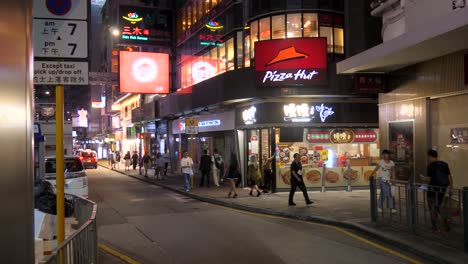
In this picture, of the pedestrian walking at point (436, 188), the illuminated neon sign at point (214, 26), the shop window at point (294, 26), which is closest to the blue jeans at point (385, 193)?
the pedestrian walking at point (436, 188)

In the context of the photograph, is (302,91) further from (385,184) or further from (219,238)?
(219,238)

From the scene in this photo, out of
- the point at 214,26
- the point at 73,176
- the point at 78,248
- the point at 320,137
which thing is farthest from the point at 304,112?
the point at 78,248

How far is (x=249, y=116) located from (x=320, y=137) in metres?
3.20

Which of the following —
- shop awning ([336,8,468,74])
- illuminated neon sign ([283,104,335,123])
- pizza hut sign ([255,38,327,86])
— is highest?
pizza hut sign ([255,38,327,86])

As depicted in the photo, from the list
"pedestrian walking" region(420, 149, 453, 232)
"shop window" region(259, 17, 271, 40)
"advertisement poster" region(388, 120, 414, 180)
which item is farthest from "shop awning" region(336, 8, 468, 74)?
"shop window" region(259, 17, 271, 40)

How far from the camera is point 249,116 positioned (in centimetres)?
2052

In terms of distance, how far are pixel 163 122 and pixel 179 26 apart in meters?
7.98

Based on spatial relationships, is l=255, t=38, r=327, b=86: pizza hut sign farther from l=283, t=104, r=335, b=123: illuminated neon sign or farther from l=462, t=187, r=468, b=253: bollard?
l=462, t=187, r=468, b=253: bollard

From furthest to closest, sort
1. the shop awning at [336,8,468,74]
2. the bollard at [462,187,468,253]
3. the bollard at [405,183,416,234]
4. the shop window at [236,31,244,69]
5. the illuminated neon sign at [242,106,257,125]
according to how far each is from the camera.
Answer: the shop window at [236,31,244,69]
the illuminated neon sign at [242,106,257,125]
the shop awning at [336,8,468,74]
the bollard at [405,183,416,234]
the bollard at [462,187,468,253]

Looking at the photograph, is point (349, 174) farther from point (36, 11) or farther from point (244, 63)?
point (36, 11)

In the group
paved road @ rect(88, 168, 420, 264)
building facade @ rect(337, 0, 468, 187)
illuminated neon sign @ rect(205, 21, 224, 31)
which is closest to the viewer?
paved road @ rect(88, 168, 420, 264)

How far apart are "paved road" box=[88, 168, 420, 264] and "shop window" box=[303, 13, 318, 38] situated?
8919mm

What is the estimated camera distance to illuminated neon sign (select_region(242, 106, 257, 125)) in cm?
2004

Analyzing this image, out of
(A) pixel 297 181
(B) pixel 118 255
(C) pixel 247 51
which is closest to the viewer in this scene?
(B) pixel 118 255
